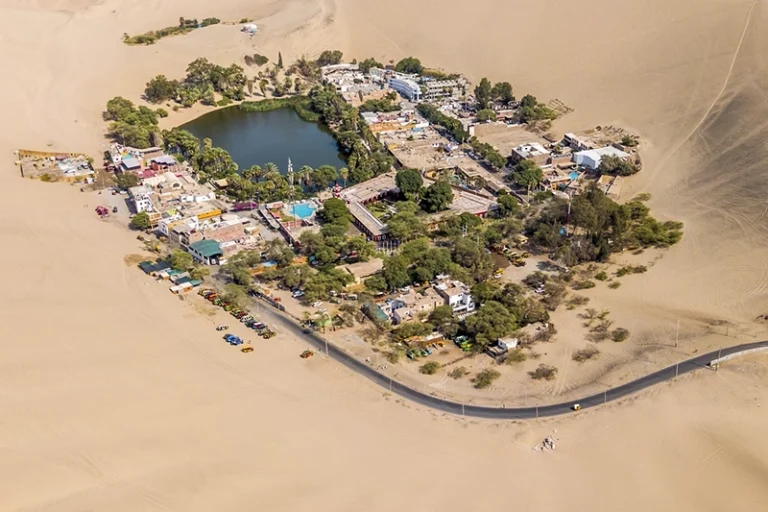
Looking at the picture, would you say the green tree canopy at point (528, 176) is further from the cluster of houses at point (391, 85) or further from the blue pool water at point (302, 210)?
the cluster of houses at point (391, 85)

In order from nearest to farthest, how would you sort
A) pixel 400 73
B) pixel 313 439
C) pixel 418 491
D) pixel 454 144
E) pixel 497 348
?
pixel 418 491
pixel 313 439
pixel 497 348
pixel 454 144
pixel 400 73

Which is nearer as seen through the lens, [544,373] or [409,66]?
[544,373]

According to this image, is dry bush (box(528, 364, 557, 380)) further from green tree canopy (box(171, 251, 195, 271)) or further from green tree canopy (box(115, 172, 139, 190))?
green tree canopy (box(115, 172, 139, 190))

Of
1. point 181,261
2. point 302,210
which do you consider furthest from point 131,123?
point 181,261

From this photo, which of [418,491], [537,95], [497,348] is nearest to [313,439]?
[418,491]

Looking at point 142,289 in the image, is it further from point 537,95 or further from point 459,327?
point 537,95

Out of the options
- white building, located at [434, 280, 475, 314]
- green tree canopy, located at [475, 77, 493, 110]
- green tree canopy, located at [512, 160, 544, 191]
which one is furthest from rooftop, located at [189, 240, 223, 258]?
green tree canopy, located at [475, 77, 493, 110]

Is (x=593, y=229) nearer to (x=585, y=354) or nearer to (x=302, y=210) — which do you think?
(x=585, y=354)

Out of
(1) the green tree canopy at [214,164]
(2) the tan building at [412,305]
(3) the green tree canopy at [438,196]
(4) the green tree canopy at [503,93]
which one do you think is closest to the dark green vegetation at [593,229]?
(3) the green tree canopy at [438,196]
